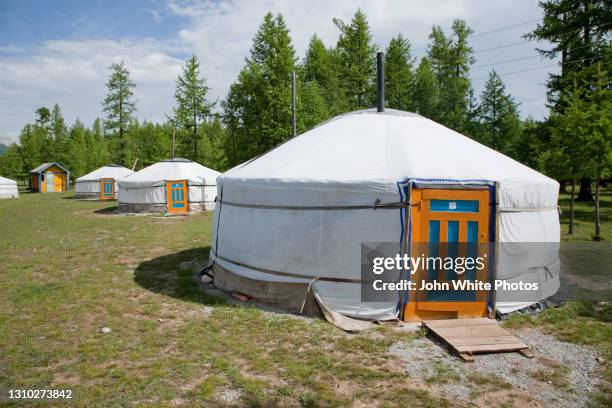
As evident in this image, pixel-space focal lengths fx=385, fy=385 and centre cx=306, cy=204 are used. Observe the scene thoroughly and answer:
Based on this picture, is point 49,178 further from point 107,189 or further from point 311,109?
point 311,109

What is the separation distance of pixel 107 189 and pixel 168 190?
41.6 ft

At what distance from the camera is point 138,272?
7.42m

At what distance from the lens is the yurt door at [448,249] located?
4785mm

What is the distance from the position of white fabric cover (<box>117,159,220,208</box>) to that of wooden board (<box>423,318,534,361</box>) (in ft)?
47.1

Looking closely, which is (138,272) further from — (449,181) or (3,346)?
(449,181)

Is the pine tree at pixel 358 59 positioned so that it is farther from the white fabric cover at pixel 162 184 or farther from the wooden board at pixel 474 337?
the wooden board at pixel 474 337

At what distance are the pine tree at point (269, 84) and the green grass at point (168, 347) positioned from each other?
1714 cm

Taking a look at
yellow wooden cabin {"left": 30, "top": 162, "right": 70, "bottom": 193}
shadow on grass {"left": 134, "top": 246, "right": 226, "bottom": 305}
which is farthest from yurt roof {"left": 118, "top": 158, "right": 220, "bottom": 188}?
yellow wooden cabin {"left": 30, "top": 162, "right": 70, "bottom": 193}

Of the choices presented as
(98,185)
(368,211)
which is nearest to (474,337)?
(368,211)

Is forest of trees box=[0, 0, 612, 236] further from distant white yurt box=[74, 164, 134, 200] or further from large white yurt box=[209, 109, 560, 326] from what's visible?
large white yurt box=[209, 109, 560, 326]

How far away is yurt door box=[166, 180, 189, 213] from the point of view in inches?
669

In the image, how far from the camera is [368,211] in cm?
484

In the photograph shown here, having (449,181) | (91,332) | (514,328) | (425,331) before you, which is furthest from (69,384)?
(514,328)

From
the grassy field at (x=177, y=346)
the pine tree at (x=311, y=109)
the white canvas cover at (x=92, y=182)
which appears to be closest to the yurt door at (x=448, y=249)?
the grassy field at (x=177, y=346)
